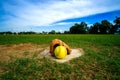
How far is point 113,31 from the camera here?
76188mm

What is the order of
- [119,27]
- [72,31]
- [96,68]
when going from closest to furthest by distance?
[96,68]
[119,27]
[72,31]

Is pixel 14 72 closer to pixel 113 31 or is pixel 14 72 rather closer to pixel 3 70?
pixel 3 70

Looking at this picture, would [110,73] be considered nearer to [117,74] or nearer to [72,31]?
[117,74]

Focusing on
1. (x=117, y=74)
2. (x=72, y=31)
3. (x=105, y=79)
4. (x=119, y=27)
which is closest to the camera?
(x=105, y=79)

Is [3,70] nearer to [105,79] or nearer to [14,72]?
[14,72]

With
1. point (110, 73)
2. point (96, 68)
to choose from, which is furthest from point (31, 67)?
point (110, 73)

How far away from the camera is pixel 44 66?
5.00 meters

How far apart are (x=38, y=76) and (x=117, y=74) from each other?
2.85 metres

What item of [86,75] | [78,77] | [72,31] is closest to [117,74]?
[86,75]

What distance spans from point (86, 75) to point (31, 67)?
2.16 metres

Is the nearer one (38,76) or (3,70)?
(38,76)

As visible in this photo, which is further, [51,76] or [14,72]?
[14,72]

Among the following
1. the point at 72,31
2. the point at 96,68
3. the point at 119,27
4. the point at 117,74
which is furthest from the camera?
the point at 72,31

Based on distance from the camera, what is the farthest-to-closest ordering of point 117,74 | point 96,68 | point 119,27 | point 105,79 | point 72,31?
point 72,31 < point 119,27 < point 96,68 < point 117,74 < point 105,79
